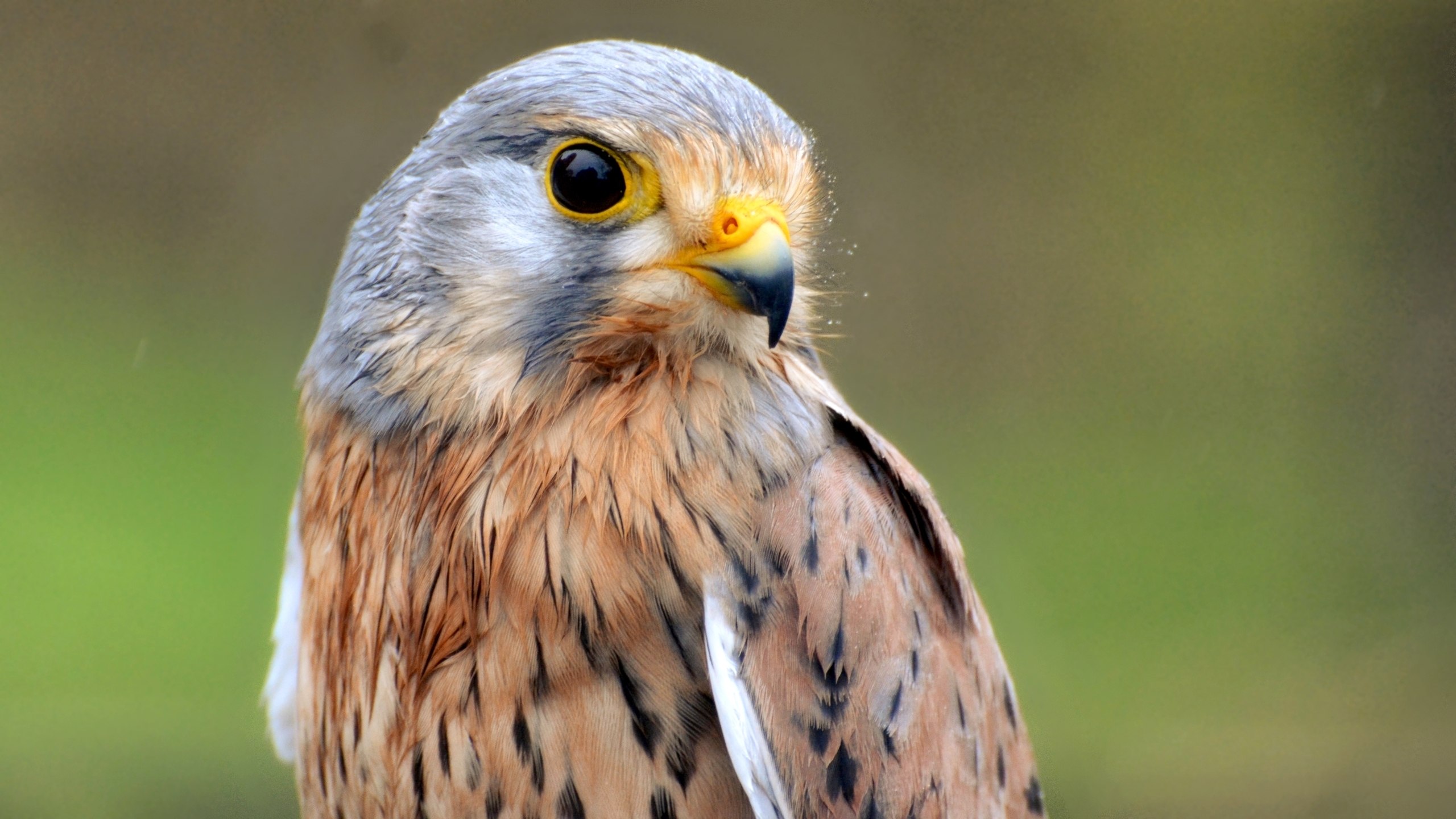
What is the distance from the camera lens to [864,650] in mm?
1586

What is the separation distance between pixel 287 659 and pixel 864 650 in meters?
1.08

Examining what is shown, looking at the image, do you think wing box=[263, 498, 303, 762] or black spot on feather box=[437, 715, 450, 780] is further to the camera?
wing box=[263, 498, 303, 762]

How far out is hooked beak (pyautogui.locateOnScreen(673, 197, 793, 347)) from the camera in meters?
1.50

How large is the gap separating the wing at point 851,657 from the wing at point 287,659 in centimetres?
85

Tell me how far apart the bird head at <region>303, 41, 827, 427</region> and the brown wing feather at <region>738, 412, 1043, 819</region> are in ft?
0.77

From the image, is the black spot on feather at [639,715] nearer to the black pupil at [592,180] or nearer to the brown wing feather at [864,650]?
the brown wing feather at [864,650]

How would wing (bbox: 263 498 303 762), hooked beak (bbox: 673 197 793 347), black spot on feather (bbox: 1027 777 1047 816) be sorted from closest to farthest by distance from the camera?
1. hooked beak (bbox: 673 197 793 347)
2. black spot on feather (bbox: 1027 777 1047 816)
3. wing (bbox: 263 498 303 762)

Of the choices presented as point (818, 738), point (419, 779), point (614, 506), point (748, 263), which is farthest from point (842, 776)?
point (748, 263)

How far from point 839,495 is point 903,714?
31 centimetres

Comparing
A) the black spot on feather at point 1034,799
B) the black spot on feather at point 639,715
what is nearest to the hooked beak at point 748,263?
the black spot on feather at point 639,715

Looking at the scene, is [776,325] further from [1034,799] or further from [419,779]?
[1034,799]

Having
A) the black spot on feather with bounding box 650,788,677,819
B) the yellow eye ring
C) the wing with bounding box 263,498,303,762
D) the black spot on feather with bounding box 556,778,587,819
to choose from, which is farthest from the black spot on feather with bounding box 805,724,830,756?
the wing with bounding box 263,498,303,762

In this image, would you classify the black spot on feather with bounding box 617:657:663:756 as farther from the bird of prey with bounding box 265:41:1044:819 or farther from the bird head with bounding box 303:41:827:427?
the bird head with bounding box 303:41:827:427

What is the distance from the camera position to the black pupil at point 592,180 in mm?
1550
